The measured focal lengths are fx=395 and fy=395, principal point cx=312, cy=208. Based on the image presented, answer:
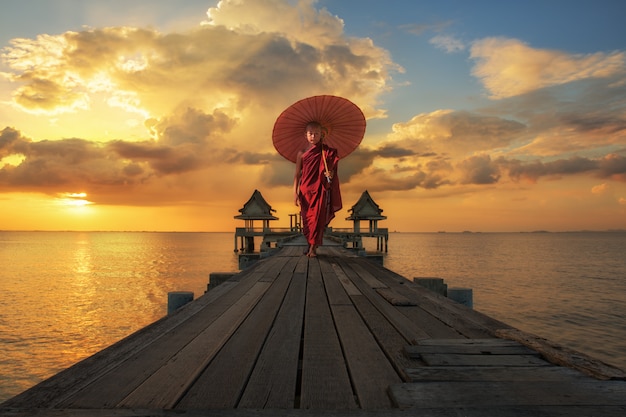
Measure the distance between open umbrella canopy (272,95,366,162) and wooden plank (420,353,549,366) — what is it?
6.36m

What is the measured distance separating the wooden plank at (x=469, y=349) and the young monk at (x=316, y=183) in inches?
230

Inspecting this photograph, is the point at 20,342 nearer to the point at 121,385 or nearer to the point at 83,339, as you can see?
the point at 83,339

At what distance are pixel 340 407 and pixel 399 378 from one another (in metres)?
0.44

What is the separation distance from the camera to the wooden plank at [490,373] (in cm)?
189

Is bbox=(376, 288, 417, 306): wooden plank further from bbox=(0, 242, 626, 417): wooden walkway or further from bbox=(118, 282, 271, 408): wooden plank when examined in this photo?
bbox=(118, 282, 271, 408): wooden plank

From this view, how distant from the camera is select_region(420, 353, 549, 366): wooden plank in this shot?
2.11m

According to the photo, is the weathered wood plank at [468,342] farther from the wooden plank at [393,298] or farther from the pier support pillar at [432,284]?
the pier support pillar at [432,284]

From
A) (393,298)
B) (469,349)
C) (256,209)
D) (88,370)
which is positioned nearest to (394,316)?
(393,298)

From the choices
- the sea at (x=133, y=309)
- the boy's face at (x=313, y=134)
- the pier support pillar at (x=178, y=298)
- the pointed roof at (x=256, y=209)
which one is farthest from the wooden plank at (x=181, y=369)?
the pointed roof at (x=256, y=209)

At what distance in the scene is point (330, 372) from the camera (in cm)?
200

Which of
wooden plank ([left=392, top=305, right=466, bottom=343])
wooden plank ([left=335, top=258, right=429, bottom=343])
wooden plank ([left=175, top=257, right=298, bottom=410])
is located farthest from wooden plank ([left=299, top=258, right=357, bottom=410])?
wooden plank ([left=392, top=305, right=466, bottom=343])

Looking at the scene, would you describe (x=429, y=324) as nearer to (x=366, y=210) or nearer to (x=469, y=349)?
(x=469, y=349)

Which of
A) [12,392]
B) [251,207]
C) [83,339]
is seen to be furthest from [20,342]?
[251,207]

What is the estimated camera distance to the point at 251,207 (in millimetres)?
37875
